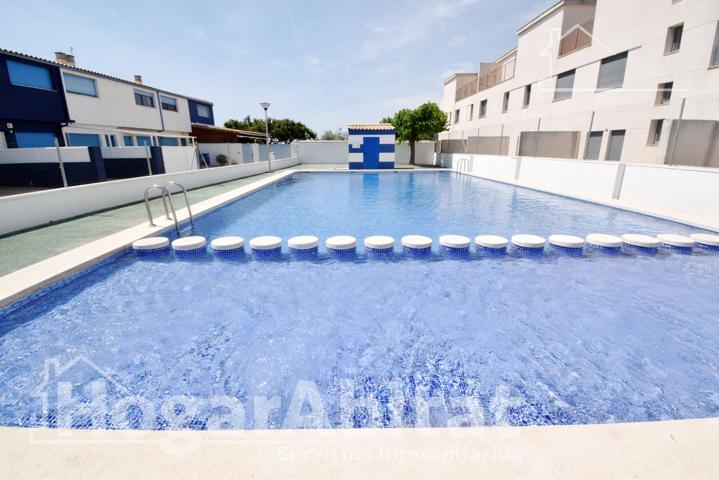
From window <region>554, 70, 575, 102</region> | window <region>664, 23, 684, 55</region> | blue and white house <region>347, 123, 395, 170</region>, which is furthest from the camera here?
blue and white house <region>347, 123, 395, 170</region>

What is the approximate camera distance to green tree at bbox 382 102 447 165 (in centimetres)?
2755

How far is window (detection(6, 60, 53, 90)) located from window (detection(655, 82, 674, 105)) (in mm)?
27805

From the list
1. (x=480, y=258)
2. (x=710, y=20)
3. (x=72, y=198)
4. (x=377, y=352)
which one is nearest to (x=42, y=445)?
(x=377, y=352)

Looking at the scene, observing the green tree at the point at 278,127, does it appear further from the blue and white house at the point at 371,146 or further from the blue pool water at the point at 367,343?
the blue pool water at the point at 367,343

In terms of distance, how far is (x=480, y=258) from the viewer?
6578 millimetres

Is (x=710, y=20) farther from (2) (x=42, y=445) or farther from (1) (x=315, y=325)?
(2) (x=42, y=445)

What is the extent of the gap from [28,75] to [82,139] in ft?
11.5

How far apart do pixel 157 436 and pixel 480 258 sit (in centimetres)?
586

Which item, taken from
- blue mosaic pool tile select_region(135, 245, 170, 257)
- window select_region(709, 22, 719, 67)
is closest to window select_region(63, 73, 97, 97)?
blue mosaic pool tile select_region(135, 245, 170, 257)

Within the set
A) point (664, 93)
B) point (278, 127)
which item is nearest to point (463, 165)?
point (664, 93)

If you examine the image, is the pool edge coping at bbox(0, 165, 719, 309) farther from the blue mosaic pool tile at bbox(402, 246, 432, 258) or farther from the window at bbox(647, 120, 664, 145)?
the blue mosaic pool tile at bbox(402, 246, 432, 258)

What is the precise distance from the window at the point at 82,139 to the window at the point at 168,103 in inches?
244

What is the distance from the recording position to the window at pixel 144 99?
2102 centimetres

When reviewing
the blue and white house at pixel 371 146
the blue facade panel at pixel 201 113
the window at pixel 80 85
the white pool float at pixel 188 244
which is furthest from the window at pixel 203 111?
the white pool float at pixel 188 244
